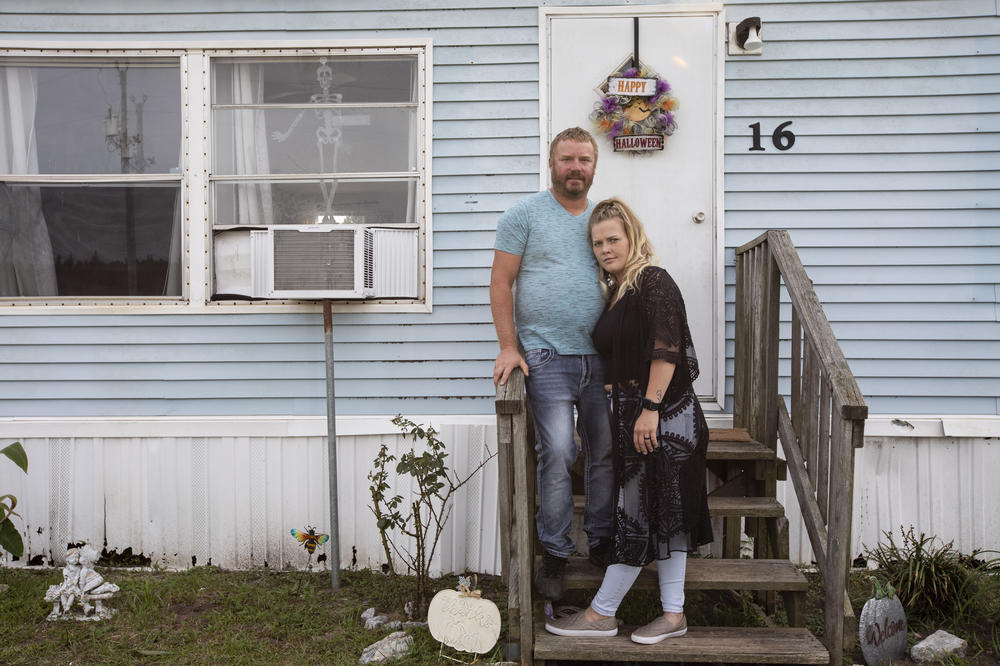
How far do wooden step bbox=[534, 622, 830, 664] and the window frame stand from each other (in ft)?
6.18

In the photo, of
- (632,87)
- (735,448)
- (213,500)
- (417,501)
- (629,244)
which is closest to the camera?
(629,244)

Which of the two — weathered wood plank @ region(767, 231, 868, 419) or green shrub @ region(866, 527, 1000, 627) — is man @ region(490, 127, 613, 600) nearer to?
weathered wood plank @ region(767, 231, 868, 419)

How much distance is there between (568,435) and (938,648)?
5.55 ft

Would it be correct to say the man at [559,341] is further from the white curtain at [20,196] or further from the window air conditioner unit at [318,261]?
the white curtain at [20,196]

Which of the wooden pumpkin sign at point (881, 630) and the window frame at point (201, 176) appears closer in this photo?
the wooden pumpkin sign at point (881, 630)

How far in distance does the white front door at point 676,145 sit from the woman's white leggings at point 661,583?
1461 mm

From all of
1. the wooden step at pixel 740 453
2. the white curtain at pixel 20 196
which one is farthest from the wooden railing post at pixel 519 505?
the white curtain at pixel 20 196

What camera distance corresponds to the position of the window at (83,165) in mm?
4016

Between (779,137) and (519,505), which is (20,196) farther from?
(779,137)

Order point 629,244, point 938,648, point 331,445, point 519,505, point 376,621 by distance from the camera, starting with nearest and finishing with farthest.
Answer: point 629,244, point 519,505, point 938,648, point 376,621, point 331,445

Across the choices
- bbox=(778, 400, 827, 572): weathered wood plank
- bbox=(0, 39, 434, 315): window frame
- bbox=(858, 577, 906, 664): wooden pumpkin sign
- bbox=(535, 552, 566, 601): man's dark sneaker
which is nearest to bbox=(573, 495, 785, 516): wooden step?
bbox=(778, 400, 827, 572): weathered wood plank

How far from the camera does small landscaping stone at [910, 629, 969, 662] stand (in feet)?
9.52

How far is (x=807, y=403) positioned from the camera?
296 centimetres

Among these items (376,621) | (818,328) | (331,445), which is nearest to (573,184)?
(818,328)
